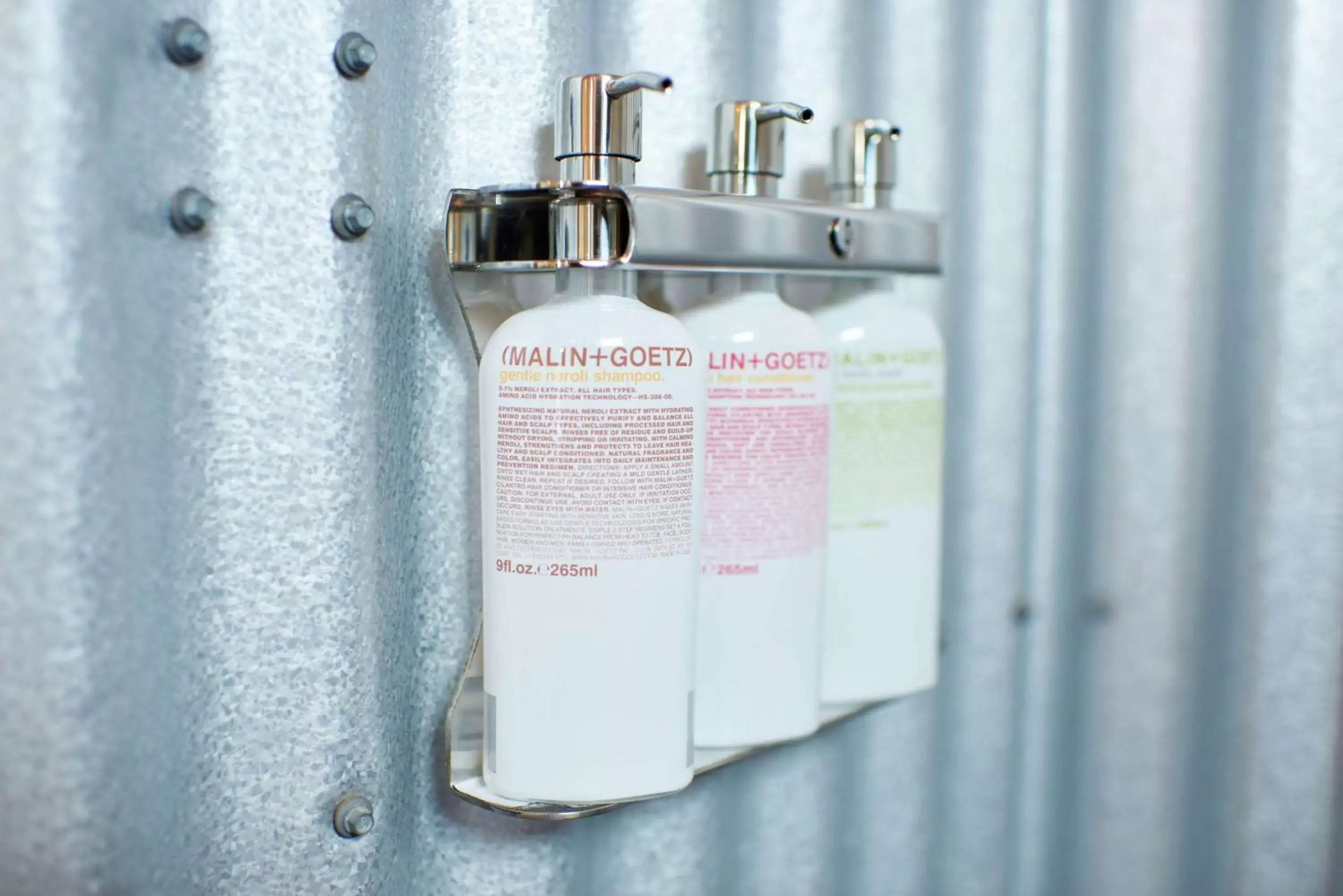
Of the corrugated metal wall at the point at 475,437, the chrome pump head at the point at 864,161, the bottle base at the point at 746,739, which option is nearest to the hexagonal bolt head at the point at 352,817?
the corrugated metal wall at the point at 475,437

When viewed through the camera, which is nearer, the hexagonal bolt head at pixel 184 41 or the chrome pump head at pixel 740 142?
the hexagonal bolt head at pixel 184 41

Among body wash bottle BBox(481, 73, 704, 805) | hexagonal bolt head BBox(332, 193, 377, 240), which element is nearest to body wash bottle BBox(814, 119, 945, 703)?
body wash bottle BBox(481, 73, 704, 805)

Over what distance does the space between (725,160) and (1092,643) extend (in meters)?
0.47

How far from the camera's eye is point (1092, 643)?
2.70 feet

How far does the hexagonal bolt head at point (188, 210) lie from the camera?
1.41ft

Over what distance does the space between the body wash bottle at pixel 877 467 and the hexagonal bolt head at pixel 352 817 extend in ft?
0.81

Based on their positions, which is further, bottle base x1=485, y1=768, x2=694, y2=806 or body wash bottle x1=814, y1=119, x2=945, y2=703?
body wash bottle x1=814, y1=119, x2=945, y2=703

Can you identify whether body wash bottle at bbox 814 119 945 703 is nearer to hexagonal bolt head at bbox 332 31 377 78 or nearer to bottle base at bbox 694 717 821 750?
bottle base at bbox 694 717 821 750

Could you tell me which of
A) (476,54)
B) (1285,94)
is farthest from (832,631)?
(1285,94)

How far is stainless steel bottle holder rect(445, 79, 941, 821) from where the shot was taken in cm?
48

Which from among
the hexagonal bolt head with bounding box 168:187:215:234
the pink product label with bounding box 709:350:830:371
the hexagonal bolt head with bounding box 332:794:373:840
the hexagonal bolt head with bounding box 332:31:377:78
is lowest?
the hexagonal bolt head with bounding box 332:794:373:840

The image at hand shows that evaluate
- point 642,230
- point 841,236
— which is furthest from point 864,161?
point 642,230

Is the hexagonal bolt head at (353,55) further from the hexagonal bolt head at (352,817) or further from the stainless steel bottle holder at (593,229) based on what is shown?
the hexagonal bolt head at (352,817)

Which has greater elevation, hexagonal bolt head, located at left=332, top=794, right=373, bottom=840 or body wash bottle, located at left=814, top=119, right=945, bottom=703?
body wash bottle, located at left=814, top=119, right=945, bottom=703
